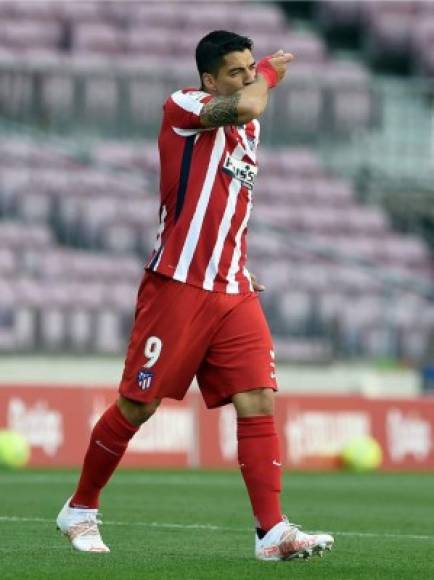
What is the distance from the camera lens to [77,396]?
16234mm

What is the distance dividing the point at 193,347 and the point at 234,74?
106 cm

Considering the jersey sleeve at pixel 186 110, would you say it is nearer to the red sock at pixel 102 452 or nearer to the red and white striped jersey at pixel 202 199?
the red and white striped jersey at pixel 202 199

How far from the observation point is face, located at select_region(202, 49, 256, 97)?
668cm

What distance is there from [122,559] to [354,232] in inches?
664

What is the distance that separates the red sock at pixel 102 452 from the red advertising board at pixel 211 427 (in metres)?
9.00

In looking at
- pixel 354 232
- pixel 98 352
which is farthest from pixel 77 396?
pixel 354 232

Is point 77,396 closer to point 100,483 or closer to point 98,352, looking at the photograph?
point 98,352

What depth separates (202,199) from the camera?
6.68m

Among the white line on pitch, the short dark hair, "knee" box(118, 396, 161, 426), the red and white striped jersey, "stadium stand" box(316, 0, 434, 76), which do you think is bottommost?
the white line on pitch

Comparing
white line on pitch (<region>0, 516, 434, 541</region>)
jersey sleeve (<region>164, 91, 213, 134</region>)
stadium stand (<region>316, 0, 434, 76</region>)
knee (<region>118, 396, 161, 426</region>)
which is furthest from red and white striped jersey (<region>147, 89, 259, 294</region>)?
stadium stand (<region>316, 0, 434, 76</region>)

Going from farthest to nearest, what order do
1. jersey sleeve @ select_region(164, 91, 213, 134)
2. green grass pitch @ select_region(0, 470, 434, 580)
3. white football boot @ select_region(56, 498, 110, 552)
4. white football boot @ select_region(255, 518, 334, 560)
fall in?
white football boot @ select_region(56, 498, 110, 552) < jersey sleeve @ select_region(164, 91, 213, 134) < white football boot @ select_region(255, 518, 334, 560) < green grass pitch @ select_region(0, 470, 434, 580)

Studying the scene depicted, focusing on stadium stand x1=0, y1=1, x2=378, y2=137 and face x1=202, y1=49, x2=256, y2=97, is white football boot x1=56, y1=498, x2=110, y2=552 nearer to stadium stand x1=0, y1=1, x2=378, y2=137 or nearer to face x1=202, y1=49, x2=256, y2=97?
face x1=202, y1=49, x2=256, y2=97

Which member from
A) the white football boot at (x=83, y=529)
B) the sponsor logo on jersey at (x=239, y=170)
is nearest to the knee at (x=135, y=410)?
the white football boot at (x=83, y=529)

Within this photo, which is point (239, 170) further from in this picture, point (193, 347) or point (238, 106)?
point (193, 347)
